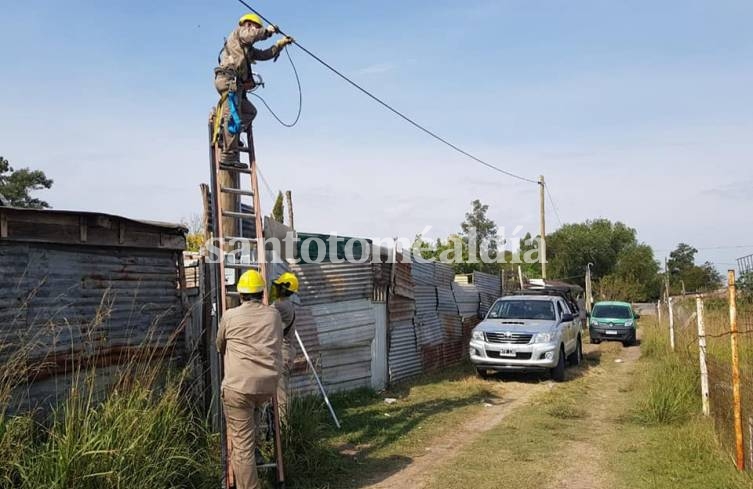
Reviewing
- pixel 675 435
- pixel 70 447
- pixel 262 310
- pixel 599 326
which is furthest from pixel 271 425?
pixel 599 326

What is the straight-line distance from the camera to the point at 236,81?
6879 millimetres

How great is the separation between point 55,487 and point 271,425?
2201mm

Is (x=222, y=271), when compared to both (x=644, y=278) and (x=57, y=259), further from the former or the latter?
(x=644, y=278)

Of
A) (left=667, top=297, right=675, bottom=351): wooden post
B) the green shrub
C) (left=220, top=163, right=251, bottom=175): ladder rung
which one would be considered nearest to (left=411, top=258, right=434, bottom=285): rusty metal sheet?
the green shrub

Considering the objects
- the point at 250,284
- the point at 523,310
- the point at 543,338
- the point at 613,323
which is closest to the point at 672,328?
the point at 523,310

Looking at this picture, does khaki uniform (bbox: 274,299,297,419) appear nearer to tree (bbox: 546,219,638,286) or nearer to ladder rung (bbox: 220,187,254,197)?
ladder rung (bbox: 220,187,254,197)

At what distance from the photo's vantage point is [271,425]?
20.3ft

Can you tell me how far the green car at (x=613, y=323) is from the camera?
2153 cm

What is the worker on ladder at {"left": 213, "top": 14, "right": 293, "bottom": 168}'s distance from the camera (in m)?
6.76

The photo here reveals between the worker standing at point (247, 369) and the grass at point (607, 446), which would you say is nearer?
the worker standing at point (247, 369)

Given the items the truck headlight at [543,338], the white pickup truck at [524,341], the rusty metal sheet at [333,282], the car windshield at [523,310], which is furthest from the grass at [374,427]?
the car windshield at [523,310]

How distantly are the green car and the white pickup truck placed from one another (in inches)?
333

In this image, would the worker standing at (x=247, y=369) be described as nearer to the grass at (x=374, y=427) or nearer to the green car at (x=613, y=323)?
the grass at (x=374, y=427)

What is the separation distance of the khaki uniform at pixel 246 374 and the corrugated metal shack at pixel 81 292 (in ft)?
2.68
